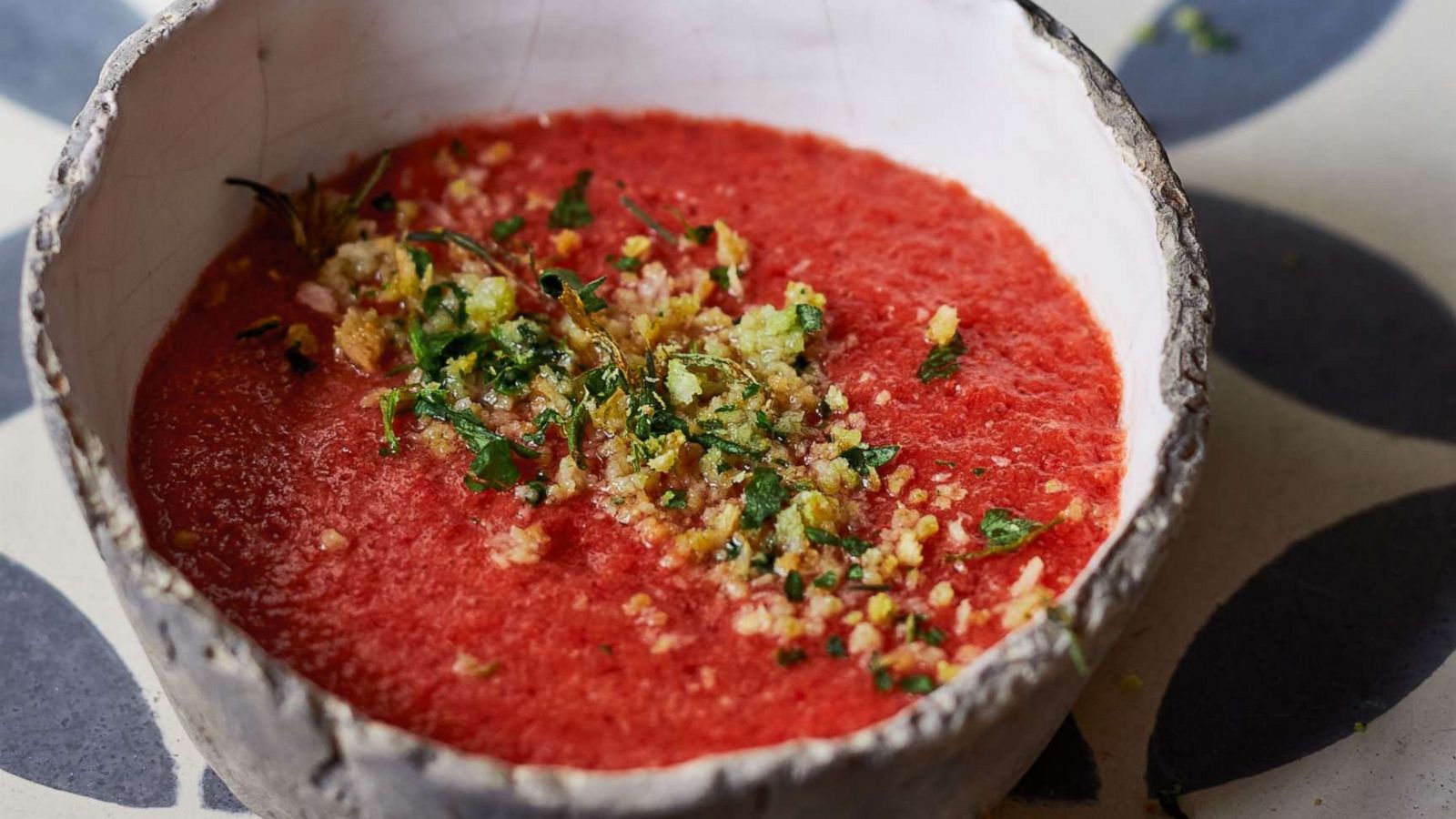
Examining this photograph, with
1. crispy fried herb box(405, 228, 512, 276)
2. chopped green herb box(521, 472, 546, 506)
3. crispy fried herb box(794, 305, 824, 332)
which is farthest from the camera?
crispy fried herb box(405, 228, 512, 276)

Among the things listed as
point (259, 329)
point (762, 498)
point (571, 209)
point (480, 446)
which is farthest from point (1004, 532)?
point (259, 329)

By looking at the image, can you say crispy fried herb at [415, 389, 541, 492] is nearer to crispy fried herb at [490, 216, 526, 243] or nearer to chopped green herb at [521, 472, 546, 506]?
chopped green herb at [521, 472, 546, 506]

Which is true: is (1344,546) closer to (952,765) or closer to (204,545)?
(952,765)

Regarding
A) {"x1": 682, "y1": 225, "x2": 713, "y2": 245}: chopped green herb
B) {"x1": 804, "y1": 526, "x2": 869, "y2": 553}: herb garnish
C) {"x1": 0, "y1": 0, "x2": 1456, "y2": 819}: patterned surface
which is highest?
{"x1": 682, "y1": 225, "x2": 713, "y2": 245}: chopped green herb

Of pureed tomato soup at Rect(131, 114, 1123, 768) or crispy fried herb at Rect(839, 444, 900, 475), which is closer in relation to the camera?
pureed tomato soup at Rect(131, 114, 1123, 768)

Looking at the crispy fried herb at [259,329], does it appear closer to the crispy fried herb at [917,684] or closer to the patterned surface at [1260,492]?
the patterned surface at [1260,492]

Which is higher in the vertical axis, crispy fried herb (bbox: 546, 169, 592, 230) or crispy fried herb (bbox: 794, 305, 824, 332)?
crispy fried herb (bbox: 794, 305, 824, 332)

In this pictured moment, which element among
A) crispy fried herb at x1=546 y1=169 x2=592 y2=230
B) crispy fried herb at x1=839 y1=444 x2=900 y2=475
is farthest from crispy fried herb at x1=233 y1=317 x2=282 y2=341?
crispy fried herb at x1=839 y1=444 x2=900 y2=475

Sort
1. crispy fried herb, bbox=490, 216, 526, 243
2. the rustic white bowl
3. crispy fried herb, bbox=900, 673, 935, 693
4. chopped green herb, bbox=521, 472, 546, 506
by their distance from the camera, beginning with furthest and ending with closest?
crispy fried herb, bbox=490, 216, 526, 243 → chopped green herb, bbox=521, 472, 546, 506 → crispy fried herb, bbox=900, 673, 935, 693 → the rustic white bowl

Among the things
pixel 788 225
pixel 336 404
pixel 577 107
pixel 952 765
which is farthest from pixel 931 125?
pixel 952 765
